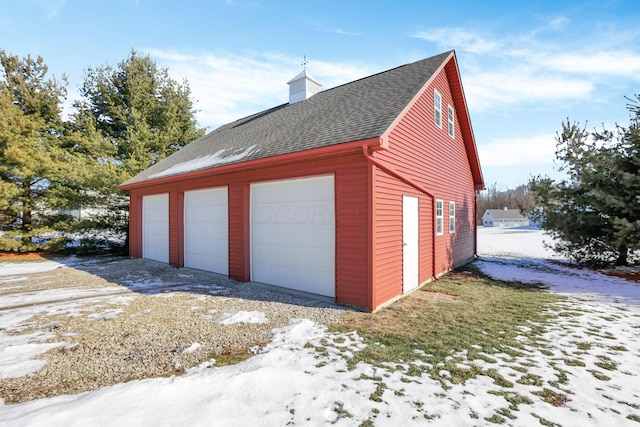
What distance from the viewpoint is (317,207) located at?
6.33 m

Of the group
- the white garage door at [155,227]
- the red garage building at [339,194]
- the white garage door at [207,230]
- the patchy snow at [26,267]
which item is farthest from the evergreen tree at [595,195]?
the patchy snow at [26,267]

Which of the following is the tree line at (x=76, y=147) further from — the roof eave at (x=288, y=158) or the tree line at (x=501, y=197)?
the tree line at (x=501, y=197)

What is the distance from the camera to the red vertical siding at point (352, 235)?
217 inches

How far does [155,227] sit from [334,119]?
8171 millimetres

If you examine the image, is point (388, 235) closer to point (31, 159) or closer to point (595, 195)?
point (595, 195)

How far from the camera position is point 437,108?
355 inches

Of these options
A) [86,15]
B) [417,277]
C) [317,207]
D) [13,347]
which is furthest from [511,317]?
[86,15]

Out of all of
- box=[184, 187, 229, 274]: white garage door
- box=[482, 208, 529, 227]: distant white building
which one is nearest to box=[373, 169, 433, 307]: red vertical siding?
box=[184, 187, 229, 274]: white garage door

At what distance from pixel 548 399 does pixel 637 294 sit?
662 centimetres

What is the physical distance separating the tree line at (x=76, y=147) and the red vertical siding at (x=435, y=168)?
12.8 metres

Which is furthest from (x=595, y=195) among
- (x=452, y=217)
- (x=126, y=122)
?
(x=126, y=122)

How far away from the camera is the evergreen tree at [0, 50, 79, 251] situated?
12539 mm

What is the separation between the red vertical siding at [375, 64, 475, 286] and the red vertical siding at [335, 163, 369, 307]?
318mm

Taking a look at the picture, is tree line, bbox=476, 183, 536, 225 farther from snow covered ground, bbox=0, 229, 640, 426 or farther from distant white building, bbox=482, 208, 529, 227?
snow covered ground, bbox=0, 229, 640, 426
